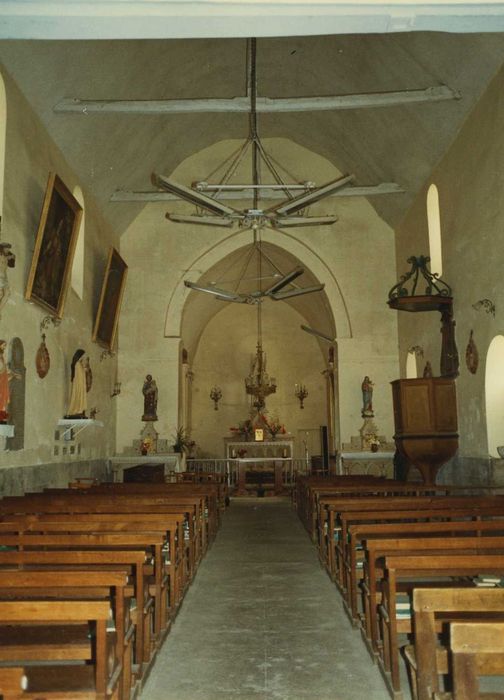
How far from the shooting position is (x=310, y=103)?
416 inches

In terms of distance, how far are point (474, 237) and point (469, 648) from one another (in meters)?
9.42

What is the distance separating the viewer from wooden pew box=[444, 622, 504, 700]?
2066mm

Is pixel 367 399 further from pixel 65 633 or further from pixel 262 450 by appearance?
pixel 65 633

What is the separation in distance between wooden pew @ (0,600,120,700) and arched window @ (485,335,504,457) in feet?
27.3

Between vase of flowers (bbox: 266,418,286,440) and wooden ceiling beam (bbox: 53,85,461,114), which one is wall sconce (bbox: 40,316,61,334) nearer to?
wooden ceiling beam (bbox: 53,85,461,114)

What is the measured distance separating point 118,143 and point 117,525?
984 centimetres

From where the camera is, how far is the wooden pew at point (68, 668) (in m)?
2.56

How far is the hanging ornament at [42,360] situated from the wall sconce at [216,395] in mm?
12351

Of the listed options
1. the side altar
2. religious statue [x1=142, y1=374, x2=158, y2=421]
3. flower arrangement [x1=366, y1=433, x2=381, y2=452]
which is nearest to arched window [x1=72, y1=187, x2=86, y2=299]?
religious statue [x1=142, y1=374, x2=158, y2=421]

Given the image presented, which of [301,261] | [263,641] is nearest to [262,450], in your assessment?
[301,261]

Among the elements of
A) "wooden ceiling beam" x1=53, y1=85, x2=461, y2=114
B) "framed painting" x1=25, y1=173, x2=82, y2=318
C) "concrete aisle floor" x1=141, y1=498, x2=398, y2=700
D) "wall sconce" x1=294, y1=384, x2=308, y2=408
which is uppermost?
"wooden ceiling beam" x1=53, y1=85, x2=461, y2=114

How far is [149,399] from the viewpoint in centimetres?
1622

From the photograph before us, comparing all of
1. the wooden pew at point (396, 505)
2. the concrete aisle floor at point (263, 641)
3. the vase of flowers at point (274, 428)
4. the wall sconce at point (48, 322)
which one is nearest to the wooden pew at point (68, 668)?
the concrete aisle floor at point (263, 641)

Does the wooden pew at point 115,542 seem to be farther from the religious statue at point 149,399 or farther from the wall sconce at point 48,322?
the religious statue at point 149,399
